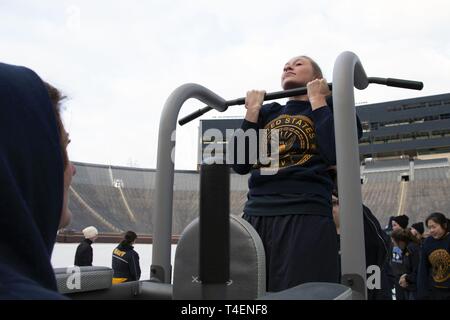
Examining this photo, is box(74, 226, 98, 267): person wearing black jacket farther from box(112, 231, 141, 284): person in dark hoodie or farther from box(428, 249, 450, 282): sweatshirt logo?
box(428, 249, 450, 282): sweatshirt logo

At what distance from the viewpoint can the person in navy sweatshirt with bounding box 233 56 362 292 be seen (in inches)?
43.3

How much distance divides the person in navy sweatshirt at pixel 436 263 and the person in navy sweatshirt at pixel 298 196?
2.55 meters

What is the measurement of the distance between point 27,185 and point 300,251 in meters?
0.80

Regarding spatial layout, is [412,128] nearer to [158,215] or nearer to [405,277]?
[405,277]

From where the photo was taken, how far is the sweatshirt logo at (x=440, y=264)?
323 centimetres

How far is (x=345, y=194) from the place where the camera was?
98 cm

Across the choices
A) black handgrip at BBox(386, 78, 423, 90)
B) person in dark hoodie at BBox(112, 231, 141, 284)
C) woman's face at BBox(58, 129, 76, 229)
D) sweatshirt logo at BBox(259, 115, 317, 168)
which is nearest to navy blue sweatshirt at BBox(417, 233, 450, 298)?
black handgrip at BBox(386, 78, 423, 90)

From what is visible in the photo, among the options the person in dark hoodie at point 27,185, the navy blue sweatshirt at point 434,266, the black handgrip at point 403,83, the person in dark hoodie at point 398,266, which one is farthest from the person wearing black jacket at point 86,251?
the person in dark hoodie at point 27,185

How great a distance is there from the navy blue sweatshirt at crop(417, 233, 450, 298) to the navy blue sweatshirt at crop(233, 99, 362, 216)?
8.39 ft

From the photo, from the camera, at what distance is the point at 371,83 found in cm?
125

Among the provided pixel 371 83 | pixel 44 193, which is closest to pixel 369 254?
pixel 371 83

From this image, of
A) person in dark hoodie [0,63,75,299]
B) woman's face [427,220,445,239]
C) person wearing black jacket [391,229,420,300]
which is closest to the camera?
person in dark hoodie [0,63,75,299]

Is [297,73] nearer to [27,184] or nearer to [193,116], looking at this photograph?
[193,116]

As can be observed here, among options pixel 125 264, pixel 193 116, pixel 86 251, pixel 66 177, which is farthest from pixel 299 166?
pixel 86 251
